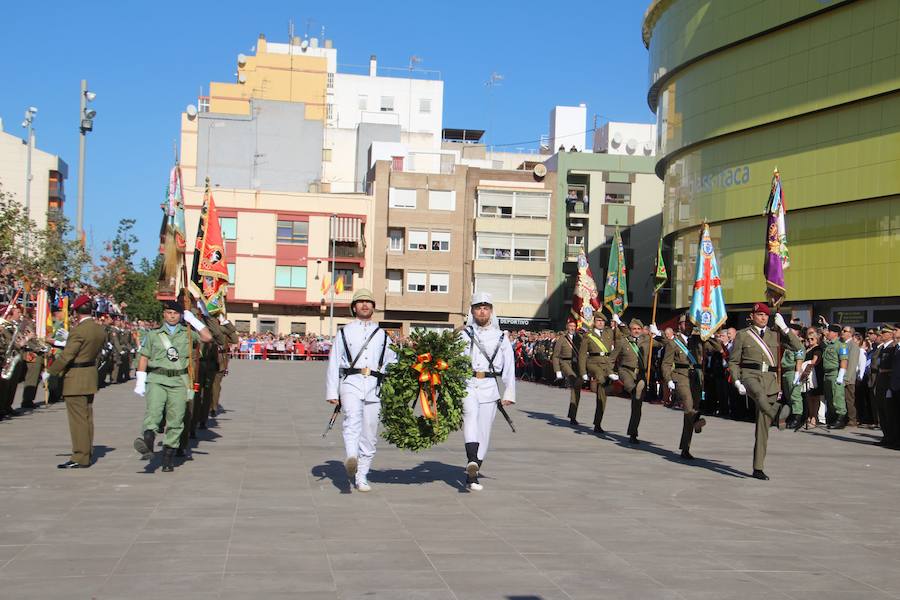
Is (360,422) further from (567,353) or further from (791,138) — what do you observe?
(791,138)

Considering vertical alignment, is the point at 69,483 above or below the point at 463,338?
below

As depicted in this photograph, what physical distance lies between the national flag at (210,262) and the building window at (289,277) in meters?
57.4

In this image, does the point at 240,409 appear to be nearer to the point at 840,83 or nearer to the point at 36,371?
the point at 36,371

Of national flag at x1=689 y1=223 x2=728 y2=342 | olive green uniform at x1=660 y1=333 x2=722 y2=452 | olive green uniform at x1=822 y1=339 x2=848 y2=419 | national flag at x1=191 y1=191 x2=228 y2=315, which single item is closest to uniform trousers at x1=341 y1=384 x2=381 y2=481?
olive green uniform at x1=660 y1=333 x2=722 y2=452

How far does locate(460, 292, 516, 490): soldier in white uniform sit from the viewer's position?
11.7 m

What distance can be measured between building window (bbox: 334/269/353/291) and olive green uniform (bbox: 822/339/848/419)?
5688 cm

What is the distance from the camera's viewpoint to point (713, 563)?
8141 mm

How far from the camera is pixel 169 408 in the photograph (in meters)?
12.7

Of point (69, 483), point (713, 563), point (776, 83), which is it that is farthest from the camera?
point (776, 83)

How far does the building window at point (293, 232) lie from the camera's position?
252 ft

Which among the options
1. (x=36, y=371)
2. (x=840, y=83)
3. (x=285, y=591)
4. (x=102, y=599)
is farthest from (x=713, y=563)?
(x=840, y=83)

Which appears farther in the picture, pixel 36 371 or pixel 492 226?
pixel 492 226

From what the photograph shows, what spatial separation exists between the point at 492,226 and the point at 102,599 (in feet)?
231

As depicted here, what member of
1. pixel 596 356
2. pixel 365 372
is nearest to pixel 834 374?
pixel 596 356
